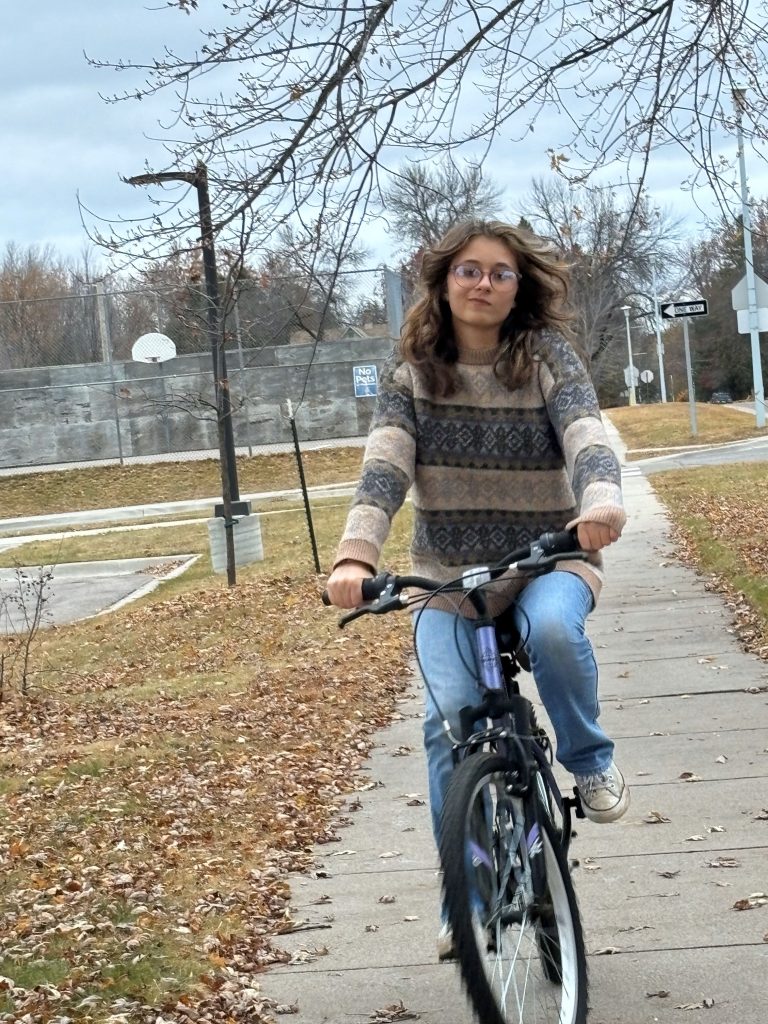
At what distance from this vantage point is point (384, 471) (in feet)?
→ 13.4

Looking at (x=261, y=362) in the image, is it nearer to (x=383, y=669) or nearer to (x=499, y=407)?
(x=383, y=669)

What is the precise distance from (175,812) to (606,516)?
3.73 m

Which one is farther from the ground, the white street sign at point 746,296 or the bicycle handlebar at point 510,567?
the white street sign at point 746,296

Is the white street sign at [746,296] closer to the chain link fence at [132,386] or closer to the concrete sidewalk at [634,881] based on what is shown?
the concrete sidewalk at [634,881]

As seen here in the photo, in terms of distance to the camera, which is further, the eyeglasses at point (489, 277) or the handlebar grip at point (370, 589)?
the eyeglasses at point (489, 277)

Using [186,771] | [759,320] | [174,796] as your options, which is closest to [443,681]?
[174,796]

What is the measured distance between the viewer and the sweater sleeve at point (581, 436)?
372 cm

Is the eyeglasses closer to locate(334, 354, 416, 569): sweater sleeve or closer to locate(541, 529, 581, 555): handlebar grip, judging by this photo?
locate(334, 354, 416, 569): sweater sleeve

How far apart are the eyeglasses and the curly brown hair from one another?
0.26 ft

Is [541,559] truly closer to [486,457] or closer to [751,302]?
[486,457]

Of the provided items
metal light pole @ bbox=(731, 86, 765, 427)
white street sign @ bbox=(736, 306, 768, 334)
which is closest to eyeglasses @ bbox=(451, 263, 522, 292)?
metal light pole @ bbox=(731, 86, 765, 427)

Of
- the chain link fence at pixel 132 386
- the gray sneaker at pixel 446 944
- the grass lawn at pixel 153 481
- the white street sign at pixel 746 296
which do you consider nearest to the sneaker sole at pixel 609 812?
the gray sneaker at pixel 446 944

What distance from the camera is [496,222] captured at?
427 cm

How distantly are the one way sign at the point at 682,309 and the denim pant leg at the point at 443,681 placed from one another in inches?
632
